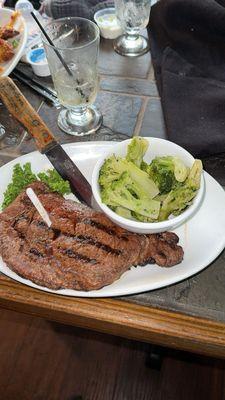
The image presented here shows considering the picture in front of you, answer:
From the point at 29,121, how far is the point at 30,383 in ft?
3.25

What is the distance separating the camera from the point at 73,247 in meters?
0.88

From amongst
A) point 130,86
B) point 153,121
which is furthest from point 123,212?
point 130,86

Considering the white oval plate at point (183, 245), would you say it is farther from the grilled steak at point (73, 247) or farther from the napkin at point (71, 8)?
the napkin at point (71, 8)

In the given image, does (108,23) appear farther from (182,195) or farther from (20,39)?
(182,195)

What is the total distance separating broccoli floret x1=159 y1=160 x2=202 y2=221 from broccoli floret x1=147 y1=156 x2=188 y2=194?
0.05 ft

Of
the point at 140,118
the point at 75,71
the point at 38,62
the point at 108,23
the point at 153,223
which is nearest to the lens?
the point at 153,223

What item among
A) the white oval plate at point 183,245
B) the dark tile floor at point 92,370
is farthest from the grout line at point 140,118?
the dark tile floor at point 92,370

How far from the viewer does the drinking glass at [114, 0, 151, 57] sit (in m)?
1.40

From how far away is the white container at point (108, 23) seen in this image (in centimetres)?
150

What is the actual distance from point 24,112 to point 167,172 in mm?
432

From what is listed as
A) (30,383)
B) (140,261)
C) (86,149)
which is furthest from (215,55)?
(30,383)

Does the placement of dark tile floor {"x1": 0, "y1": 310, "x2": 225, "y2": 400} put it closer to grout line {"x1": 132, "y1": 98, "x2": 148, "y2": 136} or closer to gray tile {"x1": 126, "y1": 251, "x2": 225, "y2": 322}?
gray tile {"x1": 126, "y1": 251, "x2": 225, "y2": 322}

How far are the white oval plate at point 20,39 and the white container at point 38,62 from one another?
0.05 m

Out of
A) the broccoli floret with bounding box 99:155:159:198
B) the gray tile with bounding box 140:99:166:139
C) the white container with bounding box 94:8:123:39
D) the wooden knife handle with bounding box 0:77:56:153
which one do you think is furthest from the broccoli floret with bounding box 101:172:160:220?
the white container with bounding box 94:8:123:39
